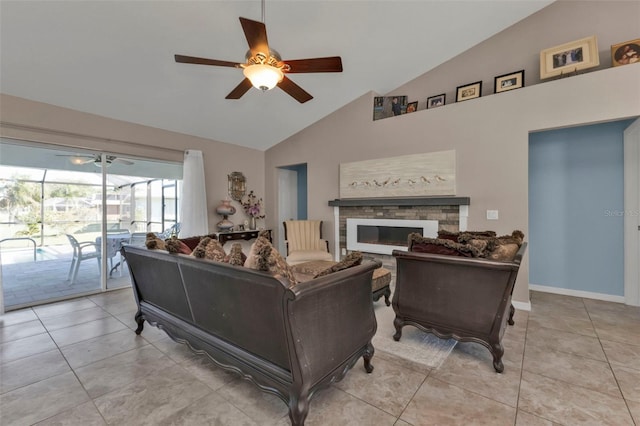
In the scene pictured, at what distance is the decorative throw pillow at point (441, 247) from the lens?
213cm

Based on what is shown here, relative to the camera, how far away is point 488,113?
11.9 feet

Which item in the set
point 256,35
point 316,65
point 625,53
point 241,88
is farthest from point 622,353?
point 241,88

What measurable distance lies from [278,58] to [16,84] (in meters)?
3.30

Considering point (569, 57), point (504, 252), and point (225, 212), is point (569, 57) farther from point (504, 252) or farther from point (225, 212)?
point (225, 212)

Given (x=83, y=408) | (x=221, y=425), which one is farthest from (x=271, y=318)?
(x=83, y=408)

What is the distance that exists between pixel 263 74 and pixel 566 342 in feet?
11.6

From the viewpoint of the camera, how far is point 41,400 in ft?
5.88


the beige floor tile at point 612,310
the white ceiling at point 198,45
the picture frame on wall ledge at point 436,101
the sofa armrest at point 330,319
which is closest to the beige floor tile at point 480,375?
the sofa armrest at point 330,319

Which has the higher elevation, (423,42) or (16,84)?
(423,42)

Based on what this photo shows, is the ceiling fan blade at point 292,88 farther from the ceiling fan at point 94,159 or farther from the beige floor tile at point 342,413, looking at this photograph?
the ceiling fan at point 94,159

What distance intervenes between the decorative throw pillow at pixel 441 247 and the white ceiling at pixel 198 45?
271 cm

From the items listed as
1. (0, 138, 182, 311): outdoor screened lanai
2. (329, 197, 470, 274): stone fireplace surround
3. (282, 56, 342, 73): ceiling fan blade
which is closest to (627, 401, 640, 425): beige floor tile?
(329, 197, 470, 274): stone fireplace surround

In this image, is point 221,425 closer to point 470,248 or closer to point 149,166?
point 470,248

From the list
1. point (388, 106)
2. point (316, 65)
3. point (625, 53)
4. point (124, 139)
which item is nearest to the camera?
point (316, 65)
